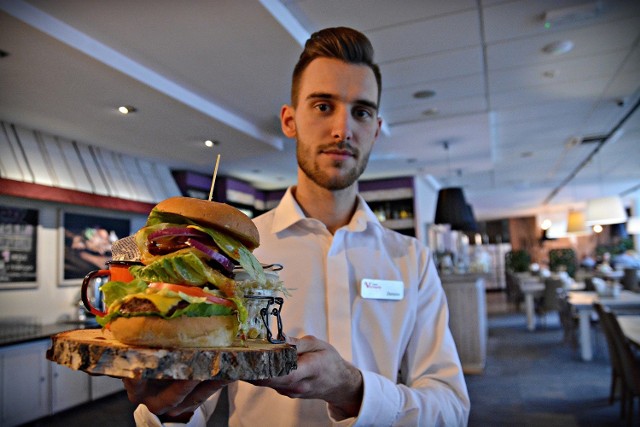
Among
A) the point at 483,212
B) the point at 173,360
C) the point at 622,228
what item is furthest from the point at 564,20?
the point at 622,228

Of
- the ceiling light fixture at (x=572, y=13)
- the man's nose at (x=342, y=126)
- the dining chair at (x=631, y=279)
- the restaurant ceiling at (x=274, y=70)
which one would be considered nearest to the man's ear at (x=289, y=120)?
the man's nose at (x=342, y=126)

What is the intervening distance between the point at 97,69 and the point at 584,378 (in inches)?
271

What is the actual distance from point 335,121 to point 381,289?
0.54 m

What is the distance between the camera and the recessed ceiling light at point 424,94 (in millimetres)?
5586

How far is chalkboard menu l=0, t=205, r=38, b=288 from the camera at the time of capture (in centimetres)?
581

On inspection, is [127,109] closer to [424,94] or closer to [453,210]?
[424,94]

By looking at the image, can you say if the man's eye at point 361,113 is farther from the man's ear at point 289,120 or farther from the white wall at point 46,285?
the white wall at point 46,285

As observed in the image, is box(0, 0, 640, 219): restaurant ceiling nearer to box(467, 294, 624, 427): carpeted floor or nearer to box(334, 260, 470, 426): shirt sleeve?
box(334, 260, 470, 426): shirt sleeve

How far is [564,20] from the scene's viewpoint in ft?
13.2

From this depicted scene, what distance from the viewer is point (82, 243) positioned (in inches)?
271

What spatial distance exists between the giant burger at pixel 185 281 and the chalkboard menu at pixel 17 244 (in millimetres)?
5929

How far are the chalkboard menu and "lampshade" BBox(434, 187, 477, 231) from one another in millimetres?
5830

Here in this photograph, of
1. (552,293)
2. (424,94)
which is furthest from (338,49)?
(552,293)

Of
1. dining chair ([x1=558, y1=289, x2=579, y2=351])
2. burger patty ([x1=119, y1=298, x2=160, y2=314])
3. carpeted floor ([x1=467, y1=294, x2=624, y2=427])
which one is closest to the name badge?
burger patty ([x1=119, y1=298, x2=160, y2=314])
